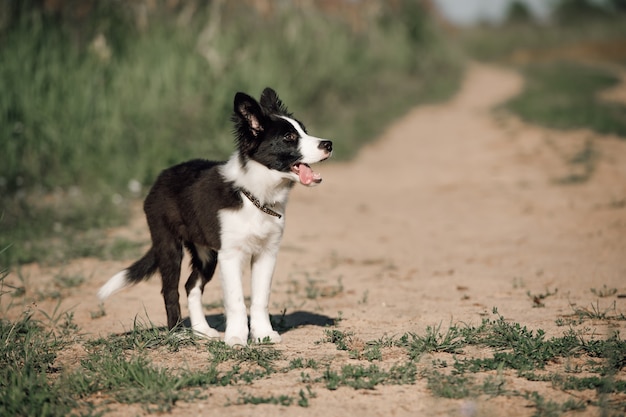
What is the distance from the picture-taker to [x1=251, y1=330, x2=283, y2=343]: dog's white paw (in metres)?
4.86

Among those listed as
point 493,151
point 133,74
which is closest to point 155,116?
point 133,74

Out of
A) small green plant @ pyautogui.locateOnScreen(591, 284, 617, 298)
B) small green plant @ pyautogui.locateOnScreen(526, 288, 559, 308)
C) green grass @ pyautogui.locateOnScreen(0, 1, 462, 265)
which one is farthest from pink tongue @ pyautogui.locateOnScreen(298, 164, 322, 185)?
green grass @ pyautogui.locateOnScreen(0, 1, 462, 265)

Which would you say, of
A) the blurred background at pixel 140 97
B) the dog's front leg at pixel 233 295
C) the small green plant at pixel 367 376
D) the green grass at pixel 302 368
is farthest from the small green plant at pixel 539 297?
the blurred background at pixel 140 97

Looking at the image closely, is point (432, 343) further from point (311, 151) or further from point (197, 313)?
point (197, 313)

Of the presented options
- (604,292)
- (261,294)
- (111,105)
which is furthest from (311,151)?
(111,105)

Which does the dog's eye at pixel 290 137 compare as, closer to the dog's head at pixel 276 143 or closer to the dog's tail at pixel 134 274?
the dog's head at pixel 276 143

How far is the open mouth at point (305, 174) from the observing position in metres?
4.77

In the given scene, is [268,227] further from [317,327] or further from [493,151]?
[493,151]

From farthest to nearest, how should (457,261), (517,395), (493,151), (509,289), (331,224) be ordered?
(493,151) < (331,224) < (457,261) < (509,289) < (517,395)

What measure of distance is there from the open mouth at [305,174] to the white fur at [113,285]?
1.47 metres

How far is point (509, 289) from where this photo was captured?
6383 millimetres

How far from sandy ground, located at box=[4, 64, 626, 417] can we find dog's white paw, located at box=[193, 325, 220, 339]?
1.34 ft

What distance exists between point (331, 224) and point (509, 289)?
3.35 m

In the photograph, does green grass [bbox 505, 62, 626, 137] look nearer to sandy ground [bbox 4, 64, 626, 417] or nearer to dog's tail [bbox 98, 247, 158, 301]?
sandy ground [bbox 4, 64, 626, 417]
